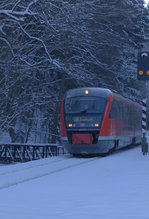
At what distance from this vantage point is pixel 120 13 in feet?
97.9

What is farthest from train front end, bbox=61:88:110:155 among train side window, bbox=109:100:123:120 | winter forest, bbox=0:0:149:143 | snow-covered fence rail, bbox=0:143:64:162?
snow-covered fence rail, bbox=0:143:64:162

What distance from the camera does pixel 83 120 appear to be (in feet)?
58.1

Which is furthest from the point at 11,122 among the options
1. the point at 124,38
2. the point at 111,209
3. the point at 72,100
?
the point at 111,209

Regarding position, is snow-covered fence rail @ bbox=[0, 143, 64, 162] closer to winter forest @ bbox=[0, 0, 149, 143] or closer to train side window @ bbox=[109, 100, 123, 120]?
winter forest @ bbox=[0, 0, 149, 143]

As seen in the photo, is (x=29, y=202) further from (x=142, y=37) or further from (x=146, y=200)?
(x=142, y=37)

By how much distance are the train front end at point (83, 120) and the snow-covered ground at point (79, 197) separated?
249 inches

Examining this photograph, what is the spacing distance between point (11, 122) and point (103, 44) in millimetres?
9413

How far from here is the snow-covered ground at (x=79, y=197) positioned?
6047 mm

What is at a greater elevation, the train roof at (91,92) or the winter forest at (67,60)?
the winter forest at (67,60)

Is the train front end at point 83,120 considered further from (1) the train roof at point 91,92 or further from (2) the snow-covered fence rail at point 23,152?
(2) the snow-covered fence rail at point 23,152

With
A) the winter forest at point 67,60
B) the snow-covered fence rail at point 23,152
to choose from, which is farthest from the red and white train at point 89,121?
the snow-covered fence rail at point 23,152

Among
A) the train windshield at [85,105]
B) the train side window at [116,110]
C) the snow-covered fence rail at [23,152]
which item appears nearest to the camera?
the train windshield at [85,105]

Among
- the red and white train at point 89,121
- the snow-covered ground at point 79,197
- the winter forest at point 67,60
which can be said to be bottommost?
the snow-covered ground at point 79,197

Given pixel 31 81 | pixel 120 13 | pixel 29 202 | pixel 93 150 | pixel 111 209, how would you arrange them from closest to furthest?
pixel 111 209 → pixel 29 202 → pixel 93 150 → pixel 31 81 → pixel 120 13
